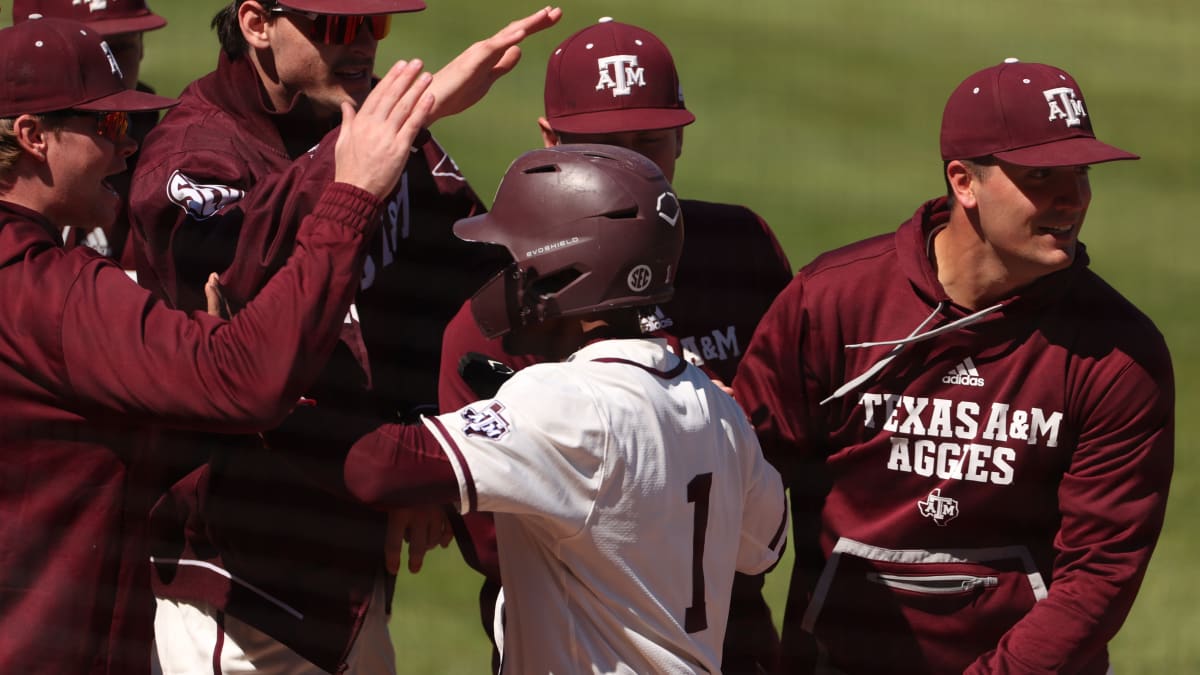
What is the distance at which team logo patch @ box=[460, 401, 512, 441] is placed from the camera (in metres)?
2.67

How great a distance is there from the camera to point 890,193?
9.48 metres

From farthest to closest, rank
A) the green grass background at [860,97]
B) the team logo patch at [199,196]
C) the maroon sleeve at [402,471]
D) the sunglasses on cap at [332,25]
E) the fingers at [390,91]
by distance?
the green grass background at [860,97]
the sunglasses on cap at [332,25]
the team logo patch at [199,196]
the fingers at [390,91]
the maroon sleeve at [402,471]

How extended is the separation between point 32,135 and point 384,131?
592 millimetres

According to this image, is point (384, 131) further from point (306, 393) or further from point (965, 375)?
point (965, 375)

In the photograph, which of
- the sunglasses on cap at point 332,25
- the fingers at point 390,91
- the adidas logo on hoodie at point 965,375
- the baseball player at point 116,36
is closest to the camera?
the fingers at point 390,91

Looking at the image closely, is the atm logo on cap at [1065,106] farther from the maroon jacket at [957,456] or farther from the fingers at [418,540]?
the fingers at [418,540]

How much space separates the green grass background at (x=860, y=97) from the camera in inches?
357

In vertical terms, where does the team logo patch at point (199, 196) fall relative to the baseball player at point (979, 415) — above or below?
above

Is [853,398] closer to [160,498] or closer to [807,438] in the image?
[807,438]

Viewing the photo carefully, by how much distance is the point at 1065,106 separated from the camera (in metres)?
3.54

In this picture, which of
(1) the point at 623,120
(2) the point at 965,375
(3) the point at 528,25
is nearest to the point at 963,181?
(2) the point at 965,375

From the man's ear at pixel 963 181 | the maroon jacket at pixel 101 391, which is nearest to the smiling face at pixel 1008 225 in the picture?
the man's ear at pixel 963 181

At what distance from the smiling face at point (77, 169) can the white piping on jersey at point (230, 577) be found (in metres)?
0.83

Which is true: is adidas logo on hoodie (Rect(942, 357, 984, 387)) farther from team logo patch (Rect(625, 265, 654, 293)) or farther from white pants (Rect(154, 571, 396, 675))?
white pants (Rect(154, 571, 396, 675))
